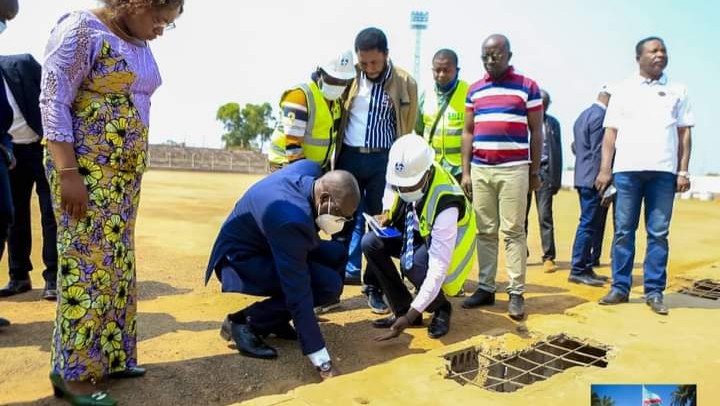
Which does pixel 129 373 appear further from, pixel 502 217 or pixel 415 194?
pixel 502 217

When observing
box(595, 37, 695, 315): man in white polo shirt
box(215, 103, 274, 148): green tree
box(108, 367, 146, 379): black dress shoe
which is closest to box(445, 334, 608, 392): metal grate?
box(595, 37, 695, 315): man in white polo shirt

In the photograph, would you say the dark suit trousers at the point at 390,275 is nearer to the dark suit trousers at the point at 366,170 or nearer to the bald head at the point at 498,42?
the dark suit trousers at the point at 366,170

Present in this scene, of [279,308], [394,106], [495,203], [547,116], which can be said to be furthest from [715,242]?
[279,308]

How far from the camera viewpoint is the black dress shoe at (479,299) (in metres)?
4.36

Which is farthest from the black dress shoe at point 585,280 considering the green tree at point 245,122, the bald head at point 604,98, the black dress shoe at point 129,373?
the green tree at point 245,122

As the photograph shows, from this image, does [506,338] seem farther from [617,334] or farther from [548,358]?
[617,334]

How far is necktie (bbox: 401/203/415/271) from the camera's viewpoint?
3.61 m

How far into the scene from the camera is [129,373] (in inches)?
110

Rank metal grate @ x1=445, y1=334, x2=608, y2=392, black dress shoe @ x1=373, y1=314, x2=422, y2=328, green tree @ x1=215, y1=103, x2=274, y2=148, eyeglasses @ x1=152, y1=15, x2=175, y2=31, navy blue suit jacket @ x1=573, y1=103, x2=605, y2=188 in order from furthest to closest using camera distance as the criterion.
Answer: green tree @ x1=215, y1=103, x2=274, y2=148 < navy blue suit jacket @ x1=573, y1=103, x2=605, y2=188 < black dress shoe @ x1=373, y1=314, x2=422, y2=328 < metal grate @ x1=445, y1=334, x2=608, y2=392 < eyeglasses @ x1=152, y1=15, x2=175, y2=31

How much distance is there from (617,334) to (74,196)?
3104mm

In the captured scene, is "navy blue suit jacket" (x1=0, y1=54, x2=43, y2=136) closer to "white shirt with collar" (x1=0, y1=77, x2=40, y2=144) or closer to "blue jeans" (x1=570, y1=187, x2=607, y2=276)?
"white shirt with collar" (x1=0, y1=77, x2=40, y2=144)

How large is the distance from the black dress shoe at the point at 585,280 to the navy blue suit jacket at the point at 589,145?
0.86m

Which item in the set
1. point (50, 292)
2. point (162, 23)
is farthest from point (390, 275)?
point (50, 292)

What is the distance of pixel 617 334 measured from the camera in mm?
3584
